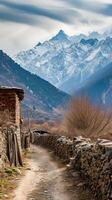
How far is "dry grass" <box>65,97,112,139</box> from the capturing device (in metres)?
73.7

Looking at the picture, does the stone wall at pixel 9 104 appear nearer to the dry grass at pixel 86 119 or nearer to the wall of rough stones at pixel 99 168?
the wall of rough stones at pixel 99 168

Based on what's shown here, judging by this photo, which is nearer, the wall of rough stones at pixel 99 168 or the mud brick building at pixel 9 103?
the wall of rough stones at pixel 99 168

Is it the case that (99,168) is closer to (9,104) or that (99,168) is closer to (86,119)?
(9,104)

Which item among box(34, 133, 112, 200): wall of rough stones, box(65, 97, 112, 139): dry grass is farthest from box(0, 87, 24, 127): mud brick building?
box(65, 97, 112, 139): dry grass

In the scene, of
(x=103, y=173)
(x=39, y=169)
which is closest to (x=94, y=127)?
(x=39, y=169)

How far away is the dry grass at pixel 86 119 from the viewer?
73688 millimetres

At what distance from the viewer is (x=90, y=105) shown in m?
78.3

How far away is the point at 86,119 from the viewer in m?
75.5

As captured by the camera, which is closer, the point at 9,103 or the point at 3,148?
the point at 3,148

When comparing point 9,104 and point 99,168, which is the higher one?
point 9,104

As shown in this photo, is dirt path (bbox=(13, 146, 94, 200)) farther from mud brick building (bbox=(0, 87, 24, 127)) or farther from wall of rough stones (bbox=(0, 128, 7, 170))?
mud brick building (bbox=(0, 87, 24, 127))

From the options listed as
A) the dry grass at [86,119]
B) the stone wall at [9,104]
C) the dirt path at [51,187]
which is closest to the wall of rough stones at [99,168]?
the dirt path at [51,187]

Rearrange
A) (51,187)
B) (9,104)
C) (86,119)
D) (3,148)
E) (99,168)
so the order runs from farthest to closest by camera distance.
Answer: (86,119) < (9,104) < (3,148) < (51,187) < (99,168)

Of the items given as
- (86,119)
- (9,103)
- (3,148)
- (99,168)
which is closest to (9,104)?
(9,103)
